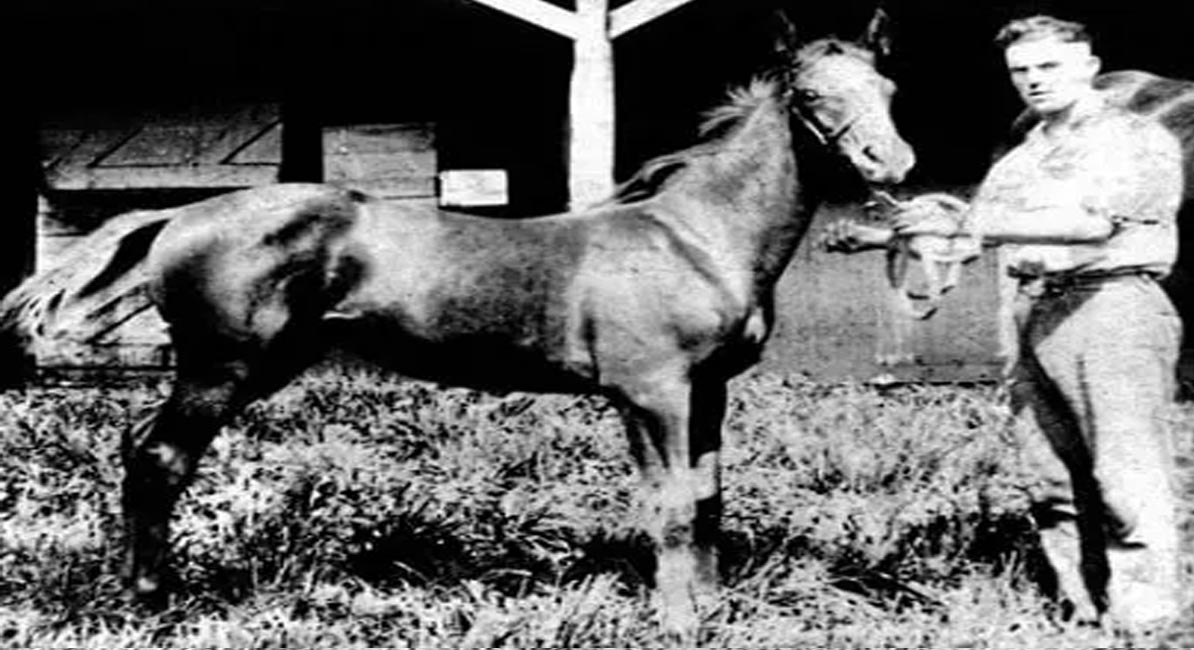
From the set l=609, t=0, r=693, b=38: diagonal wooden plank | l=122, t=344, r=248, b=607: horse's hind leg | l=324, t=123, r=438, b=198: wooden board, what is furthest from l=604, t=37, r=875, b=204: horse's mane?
l=324, t=123, r=438, b=198: wooden board

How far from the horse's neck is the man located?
22.8 inches

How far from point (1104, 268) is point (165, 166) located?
661 centimetres

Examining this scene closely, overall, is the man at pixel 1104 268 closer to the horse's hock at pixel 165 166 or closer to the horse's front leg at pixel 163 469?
the horse's front leg at pixel 163 469

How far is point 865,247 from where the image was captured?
436 cm

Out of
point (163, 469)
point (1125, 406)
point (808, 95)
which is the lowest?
point (163, 469)

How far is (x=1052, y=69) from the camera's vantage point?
4504mm

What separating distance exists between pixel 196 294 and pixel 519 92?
5.52 metres

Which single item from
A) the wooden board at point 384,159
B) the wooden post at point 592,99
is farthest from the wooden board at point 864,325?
the wooden post at point 592,99

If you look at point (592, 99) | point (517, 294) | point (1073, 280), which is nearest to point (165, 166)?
point (592, 99)

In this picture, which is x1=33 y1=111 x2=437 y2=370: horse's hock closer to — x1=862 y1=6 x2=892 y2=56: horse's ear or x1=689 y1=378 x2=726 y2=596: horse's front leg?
x1=689 y1=378 x2=726 y2=596: horse's front leg

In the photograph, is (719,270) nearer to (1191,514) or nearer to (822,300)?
(1191,514)

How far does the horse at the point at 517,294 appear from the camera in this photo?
4793mm

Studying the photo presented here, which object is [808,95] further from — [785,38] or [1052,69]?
[1052,69]

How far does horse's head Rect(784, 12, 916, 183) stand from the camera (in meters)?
4.72
